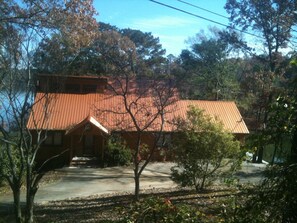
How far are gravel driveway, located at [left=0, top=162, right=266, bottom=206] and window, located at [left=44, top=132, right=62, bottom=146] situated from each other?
3.19 metres

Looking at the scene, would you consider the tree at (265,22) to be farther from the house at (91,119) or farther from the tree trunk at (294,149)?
the tree trunk at (294,149)

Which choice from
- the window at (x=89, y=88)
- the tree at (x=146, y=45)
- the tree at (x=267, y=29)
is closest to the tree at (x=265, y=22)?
the tree at (x=267, y=29)

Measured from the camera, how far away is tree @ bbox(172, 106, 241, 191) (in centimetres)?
1659

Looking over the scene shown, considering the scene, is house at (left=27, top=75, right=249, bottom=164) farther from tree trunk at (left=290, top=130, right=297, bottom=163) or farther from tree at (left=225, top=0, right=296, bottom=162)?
tree trunk at (left=290, top=130, right=297, bottom=163)

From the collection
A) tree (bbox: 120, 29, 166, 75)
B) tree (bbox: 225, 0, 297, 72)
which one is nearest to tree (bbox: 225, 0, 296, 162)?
tree (bbox: 225, 0, 297, 72)

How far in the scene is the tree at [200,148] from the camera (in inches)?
653

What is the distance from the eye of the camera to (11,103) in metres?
11.5

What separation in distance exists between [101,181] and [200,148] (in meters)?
9.88

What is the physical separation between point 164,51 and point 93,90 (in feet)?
95.6

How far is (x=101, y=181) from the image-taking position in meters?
24.5

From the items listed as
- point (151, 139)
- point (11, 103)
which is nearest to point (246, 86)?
point (151, 139)

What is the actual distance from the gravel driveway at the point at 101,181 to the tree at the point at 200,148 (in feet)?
8.03

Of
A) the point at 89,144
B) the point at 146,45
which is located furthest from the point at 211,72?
the point at 89,144

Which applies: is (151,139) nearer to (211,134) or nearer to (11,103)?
(211,134)
